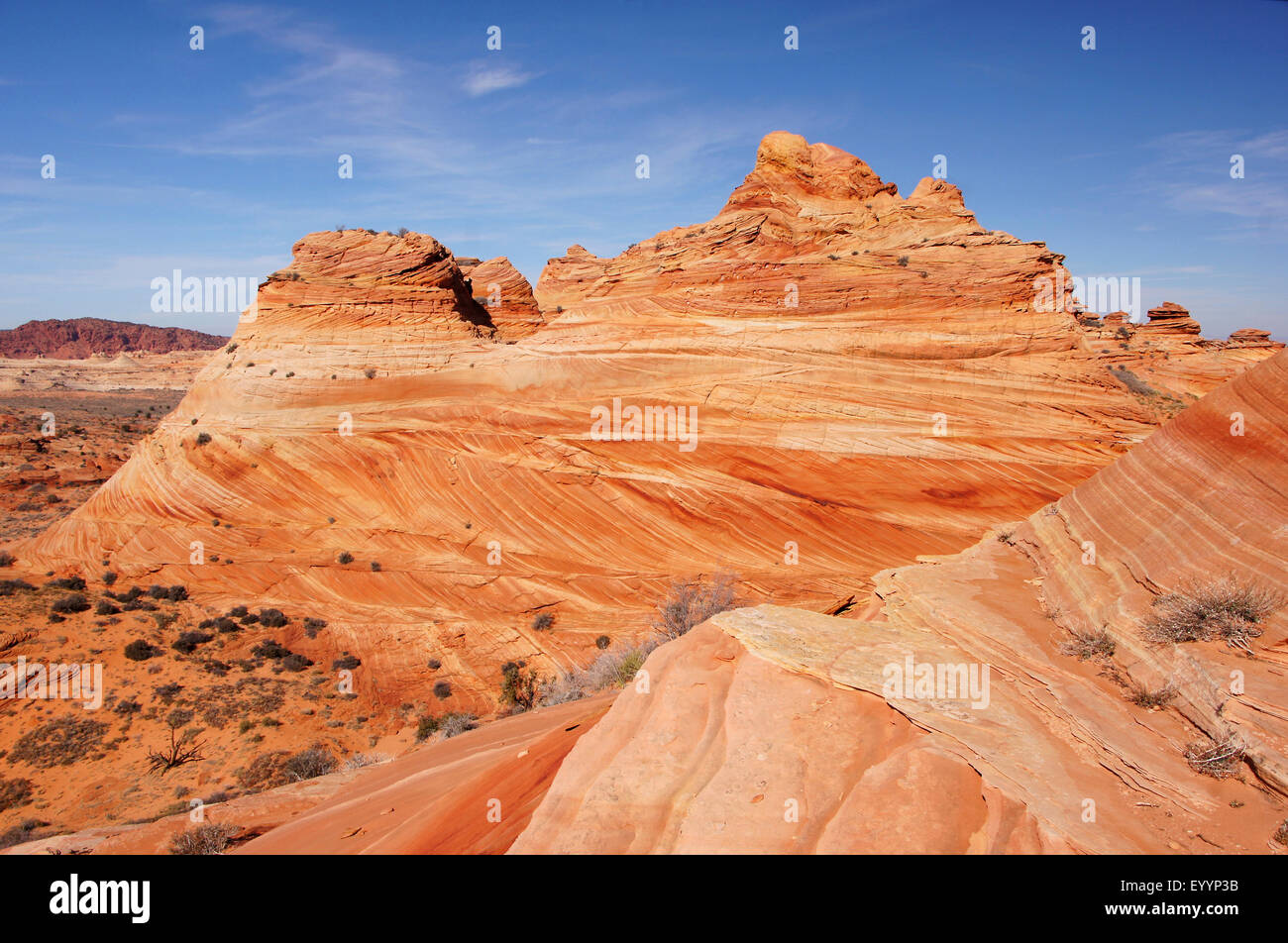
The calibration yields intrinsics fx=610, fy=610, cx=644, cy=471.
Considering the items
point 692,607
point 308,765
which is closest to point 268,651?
point 308,765

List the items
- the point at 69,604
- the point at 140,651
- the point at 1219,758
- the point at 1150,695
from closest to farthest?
the point at 1219,758
the point at 1150,695
the point at 140,651
the point at 69,604

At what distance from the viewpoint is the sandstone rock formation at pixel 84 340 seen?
139750 millimetres

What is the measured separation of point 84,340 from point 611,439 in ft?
616

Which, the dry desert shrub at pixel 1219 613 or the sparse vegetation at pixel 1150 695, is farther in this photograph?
the dry desert shrub at pixel 1219 613

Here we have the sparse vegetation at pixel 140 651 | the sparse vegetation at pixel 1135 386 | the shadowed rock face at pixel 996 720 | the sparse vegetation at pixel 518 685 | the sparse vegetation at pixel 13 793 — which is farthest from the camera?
the sparse vegetation at pixel 1135 386

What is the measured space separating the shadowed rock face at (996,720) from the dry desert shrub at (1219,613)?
106 mm

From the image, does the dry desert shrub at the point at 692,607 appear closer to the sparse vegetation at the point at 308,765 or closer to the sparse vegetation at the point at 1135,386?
the sparse vegetation at the point at 308,765

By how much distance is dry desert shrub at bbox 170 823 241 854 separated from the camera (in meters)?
6.15

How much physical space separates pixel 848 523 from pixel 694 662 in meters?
10.0

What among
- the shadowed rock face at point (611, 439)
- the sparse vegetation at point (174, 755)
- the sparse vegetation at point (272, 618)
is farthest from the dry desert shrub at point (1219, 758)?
the sparse vegetation at point (272, 618)

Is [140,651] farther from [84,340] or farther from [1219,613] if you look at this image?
[84,340]

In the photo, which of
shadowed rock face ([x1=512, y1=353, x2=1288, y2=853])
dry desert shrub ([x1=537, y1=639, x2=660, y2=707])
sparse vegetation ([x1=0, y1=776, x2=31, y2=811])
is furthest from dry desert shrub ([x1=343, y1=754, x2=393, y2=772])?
shadowed rock face ([x1=512, y1=353, x2=1288, y2=853])

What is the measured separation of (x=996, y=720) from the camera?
479cm

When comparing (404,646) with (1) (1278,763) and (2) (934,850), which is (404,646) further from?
(1) (1278,763)
